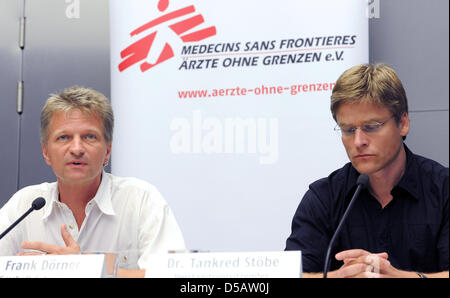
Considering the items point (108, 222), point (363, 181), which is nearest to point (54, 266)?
point (108, 222)

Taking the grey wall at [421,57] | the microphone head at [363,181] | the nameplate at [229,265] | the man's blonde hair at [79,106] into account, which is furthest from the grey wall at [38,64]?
the nameplate at [229,265]

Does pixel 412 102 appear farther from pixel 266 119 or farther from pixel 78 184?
pixel 78 184

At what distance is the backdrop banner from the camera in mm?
2727

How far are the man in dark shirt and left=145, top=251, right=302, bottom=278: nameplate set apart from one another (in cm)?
45

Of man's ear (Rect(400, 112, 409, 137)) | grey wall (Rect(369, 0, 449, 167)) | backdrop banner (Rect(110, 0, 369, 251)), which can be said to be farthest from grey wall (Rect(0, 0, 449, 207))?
man's ear (Rect(400, 112, 409, 137))

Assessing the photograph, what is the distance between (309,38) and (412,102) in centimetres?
64

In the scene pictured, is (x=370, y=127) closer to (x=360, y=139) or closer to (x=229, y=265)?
(x=360, y=139)

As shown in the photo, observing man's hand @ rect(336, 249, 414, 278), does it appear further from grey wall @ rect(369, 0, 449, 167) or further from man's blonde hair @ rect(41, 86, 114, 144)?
grey wall @ rect(369, 0, 449, 167)

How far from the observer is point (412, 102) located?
299 centimetres

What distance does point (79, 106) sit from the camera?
7.30 ft

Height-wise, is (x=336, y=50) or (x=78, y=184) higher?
(x=336, y=50)

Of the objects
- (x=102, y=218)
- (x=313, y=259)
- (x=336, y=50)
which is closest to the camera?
(x=313, y=259)

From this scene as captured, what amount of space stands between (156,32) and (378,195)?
140 centimetres
